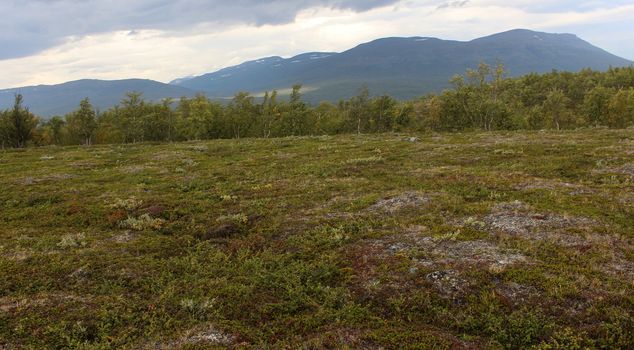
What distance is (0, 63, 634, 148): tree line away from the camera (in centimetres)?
9719

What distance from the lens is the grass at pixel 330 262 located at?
10.8 metres

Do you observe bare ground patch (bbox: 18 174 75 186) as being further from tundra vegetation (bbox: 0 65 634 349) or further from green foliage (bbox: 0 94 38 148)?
green foliage (bbox: 0 94 38 148)

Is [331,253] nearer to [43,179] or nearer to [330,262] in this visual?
[330,262]

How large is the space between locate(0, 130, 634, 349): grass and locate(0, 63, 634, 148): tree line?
73.6m

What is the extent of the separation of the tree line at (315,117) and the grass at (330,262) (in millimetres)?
73594

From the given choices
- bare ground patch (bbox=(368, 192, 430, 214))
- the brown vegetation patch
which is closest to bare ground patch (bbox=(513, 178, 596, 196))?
the brown vegetation patch

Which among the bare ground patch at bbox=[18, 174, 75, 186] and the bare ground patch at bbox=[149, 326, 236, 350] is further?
the bare ground patch at bbox=[18, 174, 75, 186]

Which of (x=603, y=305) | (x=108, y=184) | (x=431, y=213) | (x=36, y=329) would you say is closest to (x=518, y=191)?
(x=431, y=213)

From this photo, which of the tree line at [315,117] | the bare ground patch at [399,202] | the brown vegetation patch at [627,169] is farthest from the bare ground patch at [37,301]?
the tree line at [315,117]

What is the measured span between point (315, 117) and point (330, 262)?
358ft

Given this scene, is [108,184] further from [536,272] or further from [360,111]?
[360,111]

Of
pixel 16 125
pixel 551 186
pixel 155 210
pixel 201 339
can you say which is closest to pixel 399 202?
pixel 551 186

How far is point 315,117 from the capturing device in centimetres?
12212

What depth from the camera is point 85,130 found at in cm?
9225
